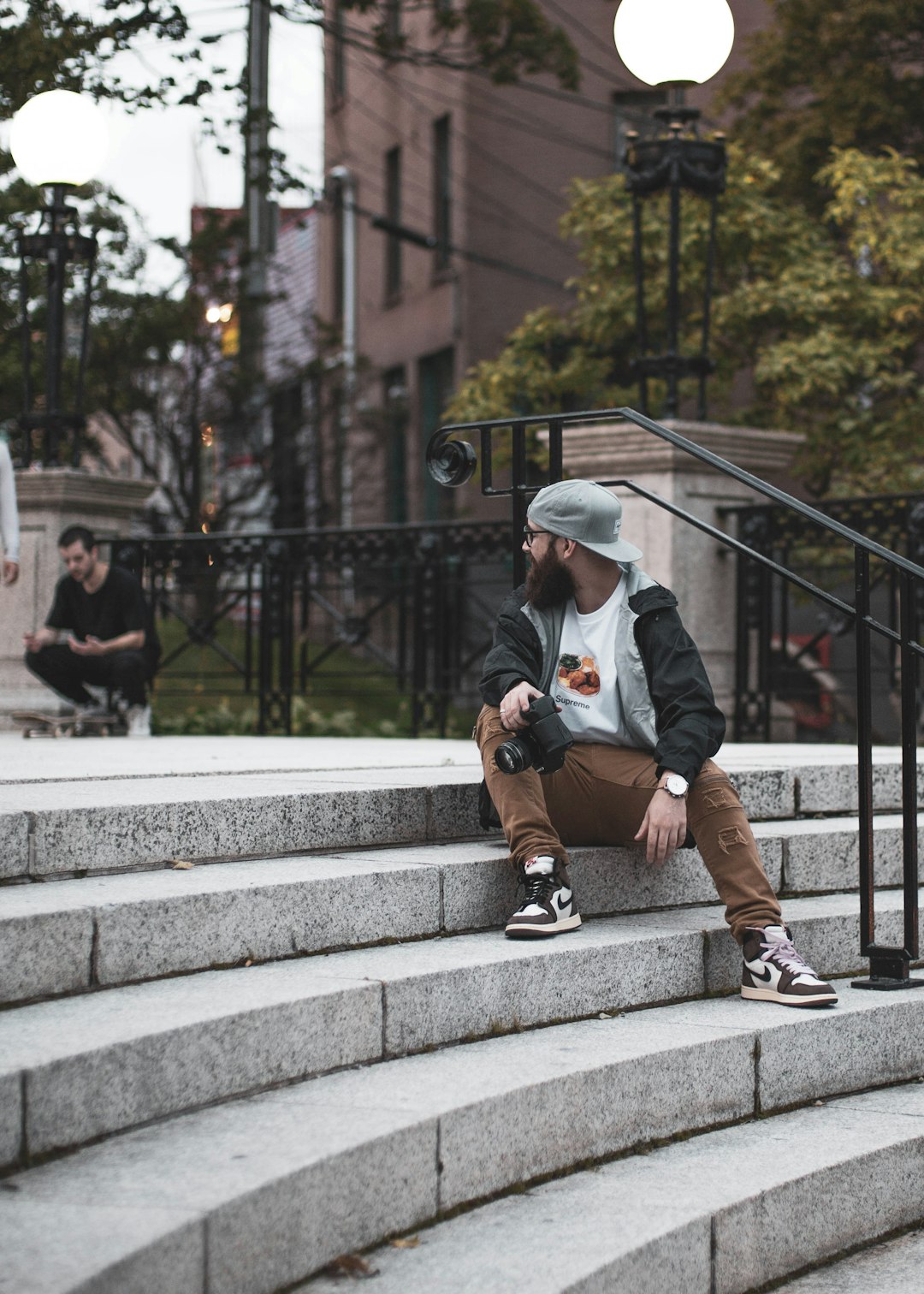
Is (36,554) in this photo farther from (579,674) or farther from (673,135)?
(579,674)

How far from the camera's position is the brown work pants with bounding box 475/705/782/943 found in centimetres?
452

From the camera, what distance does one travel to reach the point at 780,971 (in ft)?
14.7

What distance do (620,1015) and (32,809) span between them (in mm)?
1682

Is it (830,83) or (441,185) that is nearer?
(830,83)

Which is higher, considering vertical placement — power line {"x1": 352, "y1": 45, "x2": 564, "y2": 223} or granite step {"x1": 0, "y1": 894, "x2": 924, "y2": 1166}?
power line {"x1": 352, "y1": 45, "x2": 564, "y2": 223}

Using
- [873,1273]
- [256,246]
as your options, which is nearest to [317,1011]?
[873,1273]

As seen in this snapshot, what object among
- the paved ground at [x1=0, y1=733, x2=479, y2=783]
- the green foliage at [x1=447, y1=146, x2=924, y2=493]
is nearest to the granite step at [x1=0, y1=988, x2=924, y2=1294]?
the paved ground at [x1=0, y1=733, x2=479, y2=783]

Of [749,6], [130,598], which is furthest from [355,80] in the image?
[130,598]

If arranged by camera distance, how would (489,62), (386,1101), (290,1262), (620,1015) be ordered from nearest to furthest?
1. (290,1262)
2. (386,1101)
3. (620,1015)
4. (489,62)

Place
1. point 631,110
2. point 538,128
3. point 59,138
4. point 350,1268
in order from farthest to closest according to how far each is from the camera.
Result: point 538,128 < point 631,110 < point 59,138 < point 350,1268

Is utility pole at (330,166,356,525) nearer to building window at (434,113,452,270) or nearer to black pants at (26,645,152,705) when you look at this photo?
building window at (434,113,452,270)

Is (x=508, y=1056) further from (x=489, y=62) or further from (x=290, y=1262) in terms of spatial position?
(x=489, y=62)

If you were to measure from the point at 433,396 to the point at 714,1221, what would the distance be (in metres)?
22.3

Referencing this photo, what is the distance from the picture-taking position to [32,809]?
4.16 meters
